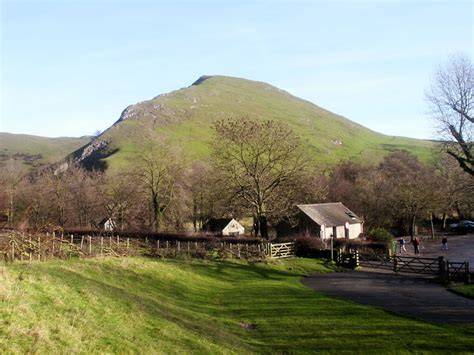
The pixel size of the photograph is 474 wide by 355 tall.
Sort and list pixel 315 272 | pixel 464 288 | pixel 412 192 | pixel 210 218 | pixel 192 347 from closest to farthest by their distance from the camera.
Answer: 1. pixel 192 347
2. pixel 464 288
3. pixel 315 272
4. pixel 412 192
5. pixel 210 218

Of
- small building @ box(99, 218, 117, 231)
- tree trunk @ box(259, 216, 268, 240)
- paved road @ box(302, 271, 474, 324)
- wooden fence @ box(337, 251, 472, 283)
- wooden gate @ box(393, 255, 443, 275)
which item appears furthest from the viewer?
small building @ box(99, 218, 117, 231)

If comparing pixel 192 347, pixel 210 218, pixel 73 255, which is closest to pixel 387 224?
pixel 210 218

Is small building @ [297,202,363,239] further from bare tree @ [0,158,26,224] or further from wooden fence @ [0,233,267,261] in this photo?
bare tree @ [0,158,26,224]

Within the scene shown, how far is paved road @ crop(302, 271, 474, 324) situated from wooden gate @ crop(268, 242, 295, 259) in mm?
6742

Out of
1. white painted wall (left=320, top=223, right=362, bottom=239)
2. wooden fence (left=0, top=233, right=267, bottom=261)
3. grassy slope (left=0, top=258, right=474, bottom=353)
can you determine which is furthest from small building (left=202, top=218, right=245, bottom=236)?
grassy slope (left=0, top=258, right=474, bottom=353)

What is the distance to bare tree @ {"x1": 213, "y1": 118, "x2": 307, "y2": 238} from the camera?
4778 cm

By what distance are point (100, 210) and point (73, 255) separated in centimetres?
4615

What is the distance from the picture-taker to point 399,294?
26.3 meters

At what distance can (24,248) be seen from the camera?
22172 mm

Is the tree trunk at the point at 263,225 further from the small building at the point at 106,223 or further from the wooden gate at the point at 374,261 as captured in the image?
the small building at the point at 106,223

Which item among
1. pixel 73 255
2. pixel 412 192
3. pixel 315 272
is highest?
pixel 412 192

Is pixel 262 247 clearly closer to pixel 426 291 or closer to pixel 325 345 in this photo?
pixel 426 291

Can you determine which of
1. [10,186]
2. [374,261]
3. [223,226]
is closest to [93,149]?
[10,186]

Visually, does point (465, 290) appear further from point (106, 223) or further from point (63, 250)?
point (106, 223)
